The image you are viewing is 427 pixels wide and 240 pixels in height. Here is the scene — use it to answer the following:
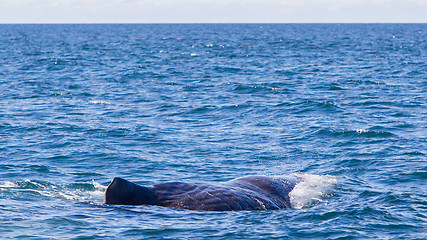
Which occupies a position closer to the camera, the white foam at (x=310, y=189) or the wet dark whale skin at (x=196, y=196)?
the wet dark whale skin at (x=196, y=196)

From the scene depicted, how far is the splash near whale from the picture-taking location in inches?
497

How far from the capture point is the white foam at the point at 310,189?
14.3 meters

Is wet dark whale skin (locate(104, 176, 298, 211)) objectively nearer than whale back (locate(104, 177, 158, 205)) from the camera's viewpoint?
No

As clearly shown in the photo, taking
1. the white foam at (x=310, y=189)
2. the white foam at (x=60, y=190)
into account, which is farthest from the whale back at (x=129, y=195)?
the white foam at (x=310, y=189)

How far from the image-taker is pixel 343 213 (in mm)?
13359

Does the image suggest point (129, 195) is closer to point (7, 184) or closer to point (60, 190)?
point (60, 190)

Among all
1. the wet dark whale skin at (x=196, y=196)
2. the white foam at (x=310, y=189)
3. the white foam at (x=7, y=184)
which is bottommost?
the white foam at (x=310, y=189)

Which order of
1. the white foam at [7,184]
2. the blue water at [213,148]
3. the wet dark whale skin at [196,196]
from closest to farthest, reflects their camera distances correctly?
the blue water at [213,148] → the wet dark whale skin at [196,196] → the white foam at [7,184]

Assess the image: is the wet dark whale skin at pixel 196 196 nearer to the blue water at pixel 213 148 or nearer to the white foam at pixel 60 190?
the blue water at pixel 213 148

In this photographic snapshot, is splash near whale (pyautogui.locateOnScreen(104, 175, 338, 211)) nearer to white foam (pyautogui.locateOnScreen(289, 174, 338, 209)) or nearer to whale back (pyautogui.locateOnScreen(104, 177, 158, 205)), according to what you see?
whale back (pyautogui.locateOnScreen(104, 177, 158, 205))

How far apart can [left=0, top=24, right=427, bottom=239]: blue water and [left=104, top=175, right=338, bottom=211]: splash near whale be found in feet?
0.80

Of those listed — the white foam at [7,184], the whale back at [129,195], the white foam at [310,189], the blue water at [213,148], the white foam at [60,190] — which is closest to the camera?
the blue water at [213,148]

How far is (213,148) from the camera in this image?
21688 millimetres

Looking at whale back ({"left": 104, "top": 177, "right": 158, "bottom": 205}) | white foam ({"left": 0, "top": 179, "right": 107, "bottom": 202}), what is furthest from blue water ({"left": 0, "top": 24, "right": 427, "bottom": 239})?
whale back ({"left": 104, "top": 177, "right": 158, "bottom": 205})
